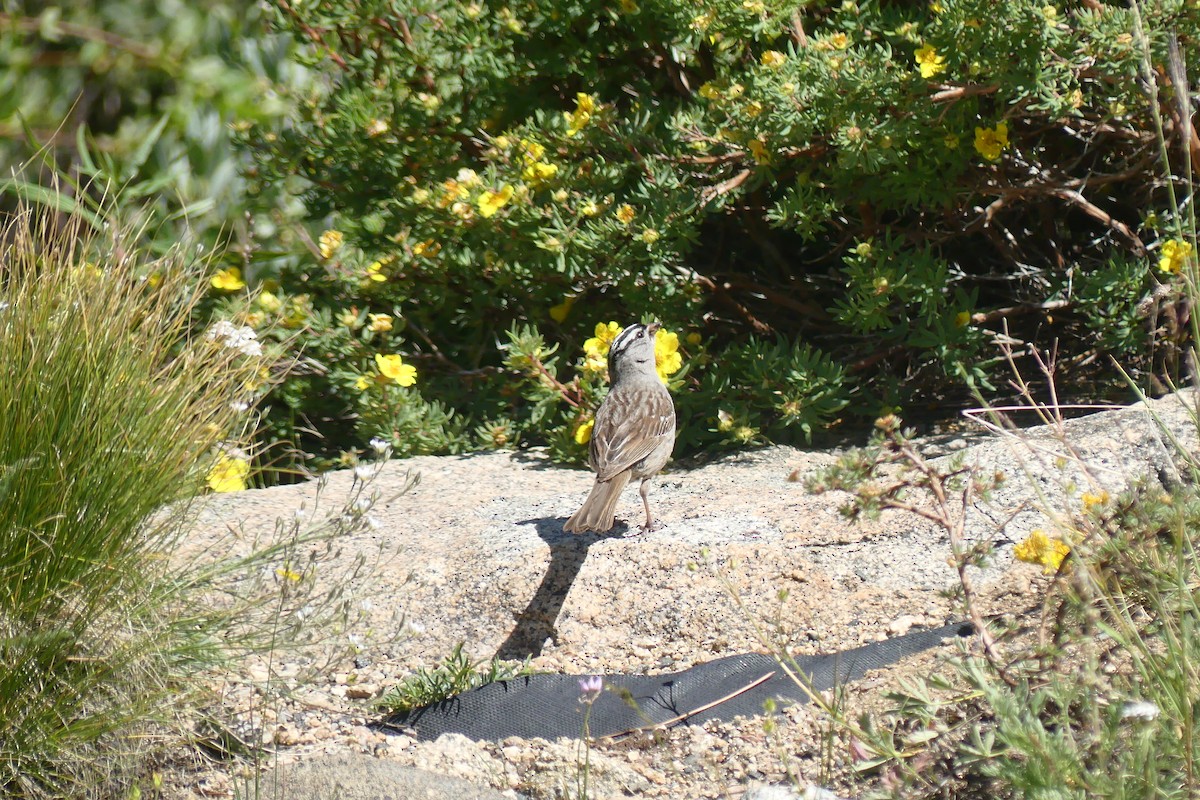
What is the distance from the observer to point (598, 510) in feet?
12.7

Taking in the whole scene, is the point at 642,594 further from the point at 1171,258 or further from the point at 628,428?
the point at 1171,258

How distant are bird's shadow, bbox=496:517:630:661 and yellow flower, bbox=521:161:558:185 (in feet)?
4.62

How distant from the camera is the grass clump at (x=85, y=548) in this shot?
277 centimetres

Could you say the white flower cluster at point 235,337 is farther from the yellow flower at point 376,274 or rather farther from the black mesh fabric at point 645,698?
the yellow flower at point 376,274

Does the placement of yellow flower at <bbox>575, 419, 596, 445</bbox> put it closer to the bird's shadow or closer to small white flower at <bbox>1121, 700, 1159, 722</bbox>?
the bird's shadow

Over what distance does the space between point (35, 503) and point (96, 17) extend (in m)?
4.98

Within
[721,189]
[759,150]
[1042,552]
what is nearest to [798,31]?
[759,150]

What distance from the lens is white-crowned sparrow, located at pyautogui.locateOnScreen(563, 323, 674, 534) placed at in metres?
3.93

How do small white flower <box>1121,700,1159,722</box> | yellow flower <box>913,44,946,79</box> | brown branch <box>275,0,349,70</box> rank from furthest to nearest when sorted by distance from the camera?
brown branch <box>275,0,349,70</box>
yellow flower <box>913,44,946,79</box>
small white flower <box>1121,700,1159,722</box>

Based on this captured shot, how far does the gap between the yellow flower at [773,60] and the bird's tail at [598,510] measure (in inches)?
61.6

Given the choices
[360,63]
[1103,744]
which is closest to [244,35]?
[360,63]

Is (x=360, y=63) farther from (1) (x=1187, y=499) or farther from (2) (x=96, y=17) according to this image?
(1) (x=1187, y=499)

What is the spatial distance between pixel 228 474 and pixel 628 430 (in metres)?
1.26

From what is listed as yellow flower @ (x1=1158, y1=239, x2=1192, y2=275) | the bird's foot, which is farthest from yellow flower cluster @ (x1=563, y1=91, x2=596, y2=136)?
yellow flower @ (x1=1158, y1=239, x2=1192, y2=275)
